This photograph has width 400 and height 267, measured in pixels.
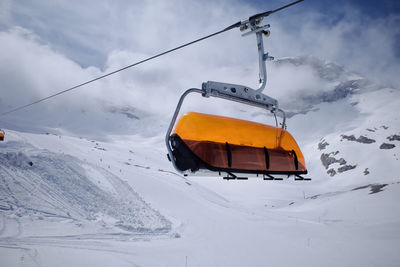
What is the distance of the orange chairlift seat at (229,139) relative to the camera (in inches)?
160

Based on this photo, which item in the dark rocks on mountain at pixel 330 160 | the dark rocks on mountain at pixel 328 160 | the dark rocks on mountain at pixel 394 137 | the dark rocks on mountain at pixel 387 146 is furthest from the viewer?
the dark rocks on mountain at pixel 394 137

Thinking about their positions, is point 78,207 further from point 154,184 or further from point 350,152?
point 350,152

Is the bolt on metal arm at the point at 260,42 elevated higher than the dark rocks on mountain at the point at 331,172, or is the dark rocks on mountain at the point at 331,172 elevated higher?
A: the dark rocks on mountain at the point at 331,172

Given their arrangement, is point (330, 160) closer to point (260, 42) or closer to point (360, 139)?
point (360, 139)

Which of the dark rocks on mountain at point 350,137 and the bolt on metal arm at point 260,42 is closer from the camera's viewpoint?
the bolt on metal arm at point 260,42

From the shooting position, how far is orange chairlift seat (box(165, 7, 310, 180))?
406 cm

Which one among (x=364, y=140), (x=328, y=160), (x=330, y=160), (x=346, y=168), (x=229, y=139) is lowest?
(x=229, y=139)

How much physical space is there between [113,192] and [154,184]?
5.67 m

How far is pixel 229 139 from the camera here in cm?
460

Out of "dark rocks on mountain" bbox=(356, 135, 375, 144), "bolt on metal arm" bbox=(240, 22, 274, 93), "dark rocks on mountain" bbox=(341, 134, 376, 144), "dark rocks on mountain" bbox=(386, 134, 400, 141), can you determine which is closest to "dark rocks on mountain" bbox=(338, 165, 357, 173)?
"dark rocks on mountain" bbox=(341, 134, 376, 144)

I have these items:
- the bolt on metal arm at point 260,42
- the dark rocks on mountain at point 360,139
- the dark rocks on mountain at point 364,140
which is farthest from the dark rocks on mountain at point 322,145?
the bolt on metal arm at point 260,42

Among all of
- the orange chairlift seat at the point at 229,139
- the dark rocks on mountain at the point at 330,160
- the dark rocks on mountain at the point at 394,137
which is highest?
the dark rocks on mountain at the point at 394,137

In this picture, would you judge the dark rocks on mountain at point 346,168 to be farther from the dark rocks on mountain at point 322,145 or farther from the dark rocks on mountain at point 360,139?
the dark rocks on mountain at point 322,145

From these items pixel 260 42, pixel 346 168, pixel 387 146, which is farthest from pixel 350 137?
pixel 260 42
